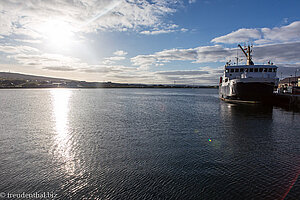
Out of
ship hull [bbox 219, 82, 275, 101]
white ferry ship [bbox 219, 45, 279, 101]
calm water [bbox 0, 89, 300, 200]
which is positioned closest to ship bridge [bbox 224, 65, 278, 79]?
white ferry ship [bbox 219, 45, 279, 101]

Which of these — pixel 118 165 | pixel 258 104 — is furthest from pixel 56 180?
pixel 258 104

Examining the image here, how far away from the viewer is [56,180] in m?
8.16

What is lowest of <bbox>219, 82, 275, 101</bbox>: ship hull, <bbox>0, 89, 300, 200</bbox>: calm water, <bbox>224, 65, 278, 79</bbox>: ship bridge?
<bbox>0, 89, 300, 200</bbox>: calm water

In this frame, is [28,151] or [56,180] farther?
[28,151]

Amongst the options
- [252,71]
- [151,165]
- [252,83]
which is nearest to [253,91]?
[252,83]

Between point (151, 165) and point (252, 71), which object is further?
point (252, 71)

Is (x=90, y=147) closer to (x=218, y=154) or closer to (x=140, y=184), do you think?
(x=140, y=184)

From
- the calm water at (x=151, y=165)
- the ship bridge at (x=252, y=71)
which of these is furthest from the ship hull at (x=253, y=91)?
the calm water at (x=151, y=165)

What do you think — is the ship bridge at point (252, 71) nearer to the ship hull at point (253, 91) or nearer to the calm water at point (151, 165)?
the ship hull at point (253, 91)

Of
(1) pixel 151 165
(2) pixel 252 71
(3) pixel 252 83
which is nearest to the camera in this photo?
(1) pixel 151 165

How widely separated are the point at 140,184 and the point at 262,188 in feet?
17.1

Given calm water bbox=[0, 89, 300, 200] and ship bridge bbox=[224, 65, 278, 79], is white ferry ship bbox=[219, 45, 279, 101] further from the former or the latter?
calm water bbox=[0, 89, 300, 200]

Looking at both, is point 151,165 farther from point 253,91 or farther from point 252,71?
point 252,71

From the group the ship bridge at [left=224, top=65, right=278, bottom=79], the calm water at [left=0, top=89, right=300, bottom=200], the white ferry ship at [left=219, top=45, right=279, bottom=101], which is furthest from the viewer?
the ship bridge at [left=224, top=65, right=278, bottom=79]
